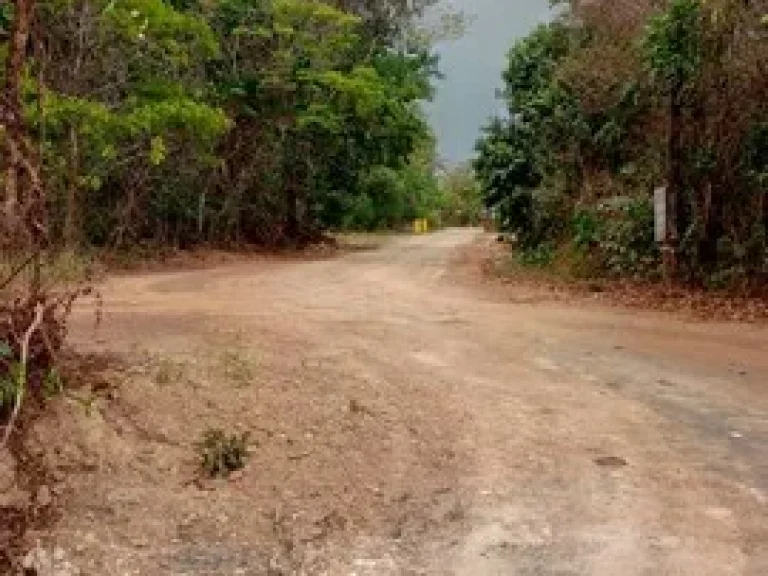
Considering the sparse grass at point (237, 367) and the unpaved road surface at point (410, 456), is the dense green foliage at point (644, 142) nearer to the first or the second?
the unpaved road surface at point (410, 456)

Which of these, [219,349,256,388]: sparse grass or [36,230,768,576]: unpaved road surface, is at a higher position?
[219,349,256,388]: sparse grass

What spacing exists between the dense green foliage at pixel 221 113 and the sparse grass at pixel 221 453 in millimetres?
7474

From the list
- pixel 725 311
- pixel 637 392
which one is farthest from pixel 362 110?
pixel 637 392

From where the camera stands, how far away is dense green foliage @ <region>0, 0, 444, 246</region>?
17344 millimetres

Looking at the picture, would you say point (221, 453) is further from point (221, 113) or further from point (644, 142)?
point (221, 113)

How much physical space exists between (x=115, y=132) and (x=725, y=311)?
33.6ft

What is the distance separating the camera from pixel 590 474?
596 cm

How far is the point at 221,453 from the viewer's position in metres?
5.93

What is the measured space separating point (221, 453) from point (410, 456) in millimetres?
1140

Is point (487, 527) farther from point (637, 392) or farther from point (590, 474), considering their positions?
point (637, 392)

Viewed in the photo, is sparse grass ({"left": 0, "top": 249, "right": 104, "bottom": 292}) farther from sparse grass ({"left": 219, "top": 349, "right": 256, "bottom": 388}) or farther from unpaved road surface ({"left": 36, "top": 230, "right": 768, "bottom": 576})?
sparse grass ({"left": 219, "top": 349, "right": 256, "bottom": 388})

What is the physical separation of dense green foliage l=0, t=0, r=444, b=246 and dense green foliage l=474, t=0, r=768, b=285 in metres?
6.20

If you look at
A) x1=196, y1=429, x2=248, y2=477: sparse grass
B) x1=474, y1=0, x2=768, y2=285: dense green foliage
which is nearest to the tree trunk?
x1=474, y1=0, x2=768, y2=285: dense green foliage

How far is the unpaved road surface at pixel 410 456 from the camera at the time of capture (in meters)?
4.95
